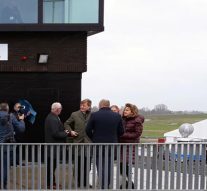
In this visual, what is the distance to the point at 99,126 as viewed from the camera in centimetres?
912

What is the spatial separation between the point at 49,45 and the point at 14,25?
102 centimetres

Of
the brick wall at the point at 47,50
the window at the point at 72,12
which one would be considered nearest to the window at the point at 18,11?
the window at the point at 72,12

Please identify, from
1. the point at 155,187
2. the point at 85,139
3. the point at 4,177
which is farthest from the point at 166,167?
the point at 4,177

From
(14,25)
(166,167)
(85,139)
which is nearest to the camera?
(166,167)

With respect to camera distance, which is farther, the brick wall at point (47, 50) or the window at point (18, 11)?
the brick wall at point (47, 50)

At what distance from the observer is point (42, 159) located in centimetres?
905

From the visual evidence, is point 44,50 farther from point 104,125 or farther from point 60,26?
point 104,125

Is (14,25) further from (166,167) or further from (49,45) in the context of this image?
(166,167)

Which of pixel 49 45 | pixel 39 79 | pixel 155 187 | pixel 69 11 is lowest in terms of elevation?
pixel 155 187

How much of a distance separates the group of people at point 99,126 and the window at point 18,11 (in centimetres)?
343

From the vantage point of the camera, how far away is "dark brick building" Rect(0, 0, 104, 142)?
12383 mm

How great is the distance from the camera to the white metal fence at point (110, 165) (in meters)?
8.79

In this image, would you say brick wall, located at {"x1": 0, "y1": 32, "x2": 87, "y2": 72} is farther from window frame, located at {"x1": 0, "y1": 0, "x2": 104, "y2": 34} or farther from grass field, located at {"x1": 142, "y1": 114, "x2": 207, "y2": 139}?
grass field, located at {"x1": 142, "y1": 114, "x2": 207, "y2": 139}

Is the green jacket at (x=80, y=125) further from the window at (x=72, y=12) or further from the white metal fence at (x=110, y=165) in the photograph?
the window at (x=72, y=12)
